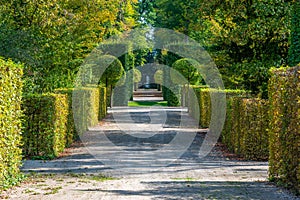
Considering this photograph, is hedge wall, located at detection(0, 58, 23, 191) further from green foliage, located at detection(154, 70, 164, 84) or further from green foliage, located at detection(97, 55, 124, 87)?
green foliage, located at detection(154, 70, 164, 84)

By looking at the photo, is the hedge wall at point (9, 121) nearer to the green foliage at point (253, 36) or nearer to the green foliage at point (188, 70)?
the green foliage at point (253, 36)

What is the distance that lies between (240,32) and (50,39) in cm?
728

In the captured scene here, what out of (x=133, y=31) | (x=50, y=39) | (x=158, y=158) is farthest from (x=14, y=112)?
(x=133, y=31)

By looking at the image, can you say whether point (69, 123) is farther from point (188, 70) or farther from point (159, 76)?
point (159, 76)

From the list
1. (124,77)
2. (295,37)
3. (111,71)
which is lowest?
(124,77)

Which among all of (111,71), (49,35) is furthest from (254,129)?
(111,71)

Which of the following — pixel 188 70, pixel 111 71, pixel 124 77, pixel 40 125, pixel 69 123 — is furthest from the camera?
pixel 124 77

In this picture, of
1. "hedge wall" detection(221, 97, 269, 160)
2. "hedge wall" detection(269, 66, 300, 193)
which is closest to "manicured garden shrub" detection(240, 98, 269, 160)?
"hedge wall" detection(221, 97, 269, 160)

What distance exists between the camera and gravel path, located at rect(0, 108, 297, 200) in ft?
24.1

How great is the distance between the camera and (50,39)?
17.4 metres

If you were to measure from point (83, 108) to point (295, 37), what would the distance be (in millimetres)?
8026

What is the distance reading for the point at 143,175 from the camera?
30.6 ft

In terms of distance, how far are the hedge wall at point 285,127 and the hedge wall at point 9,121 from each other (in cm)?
458

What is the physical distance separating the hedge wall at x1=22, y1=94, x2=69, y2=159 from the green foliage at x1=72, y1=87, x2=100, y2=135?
3.73 metres
